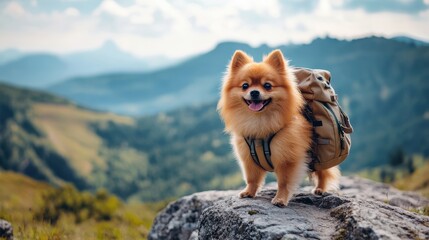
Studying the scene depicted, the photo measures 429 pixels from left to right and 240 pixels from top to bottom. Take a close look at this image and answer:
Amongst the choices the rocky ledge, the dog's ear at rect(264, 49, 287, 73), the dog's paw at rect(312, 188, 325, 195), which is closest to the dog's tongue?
the dog's ear at rect(264, 49, 287, 73)

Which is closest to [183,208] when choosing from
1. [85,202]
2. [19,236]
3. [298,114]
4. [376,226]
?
[19,236]

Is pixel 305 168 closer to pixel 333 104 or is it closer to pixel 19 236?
pixel 333 104

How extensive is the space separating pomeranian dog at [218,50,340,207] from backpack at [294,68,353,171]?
236mm

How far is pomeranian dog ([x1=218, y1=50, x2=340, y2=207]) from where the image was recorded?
23.5 ft

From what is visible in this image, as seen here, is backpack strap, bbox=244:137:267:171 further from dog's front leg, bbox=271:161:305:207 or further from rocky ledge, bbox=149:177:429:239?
rocky ledge, bbox=149:177:429:239

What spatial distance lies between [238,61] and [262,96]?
1087 mm

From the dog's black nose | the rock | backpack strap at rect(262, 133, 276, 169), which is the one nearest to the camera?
the dog's black nose

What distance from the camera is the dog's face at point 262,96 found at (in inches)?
280

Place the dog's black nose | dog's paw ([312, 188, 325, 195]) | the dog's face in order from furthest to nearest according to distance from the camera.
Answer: dog's paw ([312, 188, 325, 195]) → the dog's face → the dog's black nose

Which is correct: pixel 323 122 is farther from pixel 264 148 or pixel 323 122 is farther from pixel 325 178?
pixel 325 178

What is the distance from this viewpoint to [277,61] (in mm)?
7438

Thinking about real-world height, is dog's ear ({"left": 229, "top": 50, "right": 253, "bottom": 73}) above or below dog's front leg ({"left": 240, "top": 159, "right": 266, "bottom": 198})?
above

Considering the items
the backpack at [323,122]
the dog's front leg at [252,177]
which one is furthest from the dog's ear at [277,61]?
the dog's front leg at [252,177]

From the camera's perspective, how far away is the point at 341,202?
7.36 m
